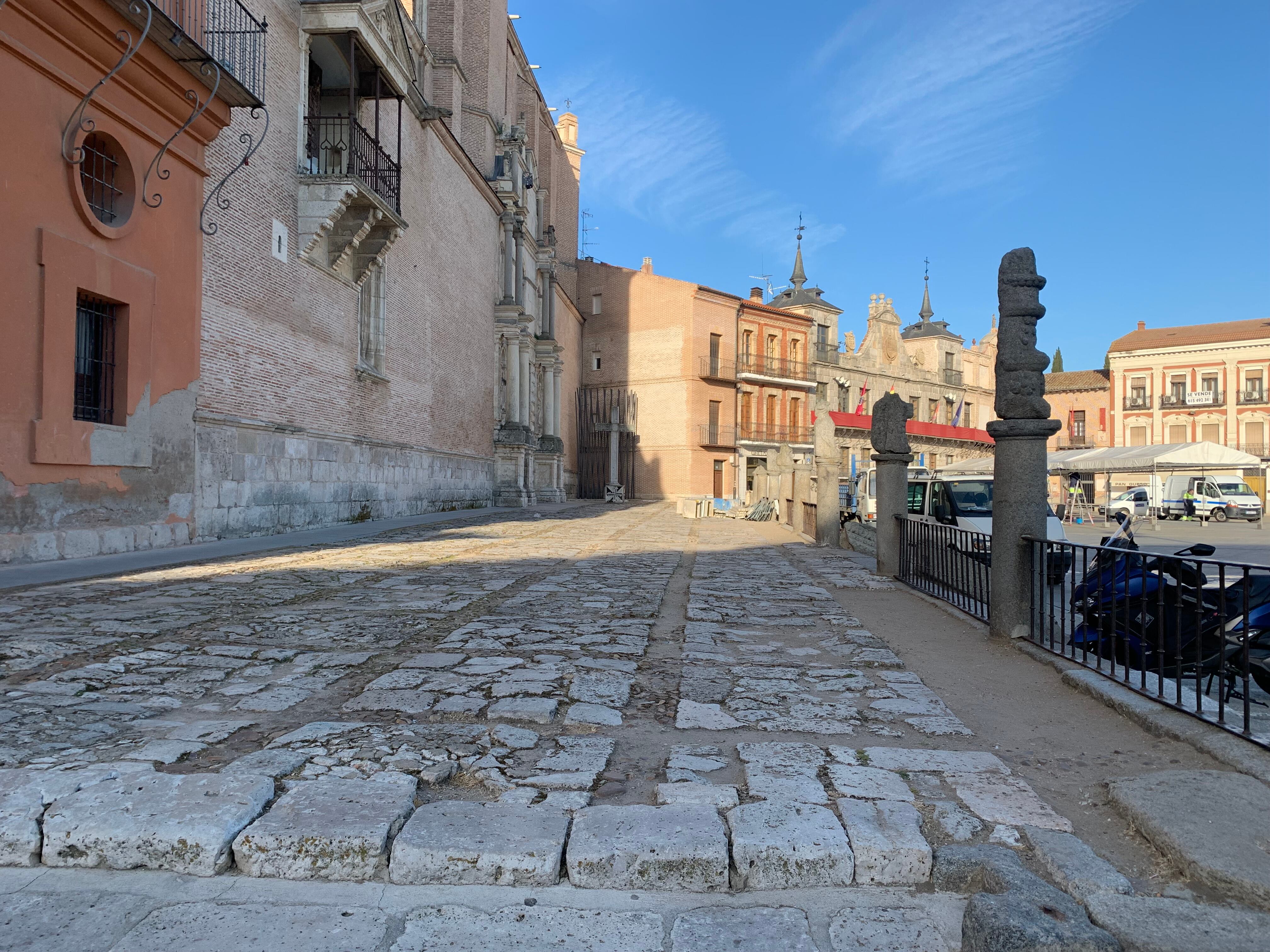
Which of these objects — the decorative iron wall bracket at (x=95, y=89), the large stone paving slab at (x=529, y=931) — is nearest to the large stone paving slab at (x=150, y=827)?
the large stone paving slab at (x=529, y=931)

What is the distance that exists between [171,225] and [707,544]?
901 cm

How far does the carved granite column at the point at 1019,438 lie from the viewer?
219 inches

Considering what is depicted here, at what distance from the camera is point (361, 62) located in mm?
16469

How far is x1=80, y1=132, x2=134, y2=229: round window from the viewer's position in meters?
9.14

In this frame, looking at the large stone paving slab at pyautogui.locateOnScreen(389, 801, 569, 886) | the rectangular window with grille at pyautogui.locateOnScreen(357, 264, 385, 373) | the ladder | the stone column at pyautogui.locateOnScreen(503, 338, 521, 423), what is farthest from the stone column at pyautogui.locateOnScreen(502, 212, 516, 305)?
the large stone paving slab at pyautogui.locateOnScreen(389, 801, 569, 886)

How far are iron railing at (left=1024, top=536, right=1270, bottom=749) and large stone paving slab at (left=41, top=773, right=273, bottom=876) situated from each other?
3.38 metres

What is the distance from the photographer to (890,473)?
32.2ft

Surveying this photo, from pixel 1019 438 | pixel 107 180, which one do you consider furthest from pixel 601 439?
pixel 1019 438

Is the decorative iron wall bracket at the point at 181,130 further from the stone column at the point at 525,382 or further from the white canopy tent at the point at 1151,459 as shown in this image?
the white canopy tent at the point at 1151,459

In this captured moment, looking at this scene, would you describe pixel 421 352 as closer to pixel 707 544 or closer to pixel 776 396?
pixel 707 544

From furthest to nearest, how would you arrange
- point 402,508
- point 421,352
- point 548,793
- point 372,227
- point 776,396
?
point 776,396 → point 421,352 → point 402,508 → point 372,227 → point 548,793

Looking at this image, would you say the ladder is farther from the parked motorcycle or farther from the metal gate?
the parked motorcycle

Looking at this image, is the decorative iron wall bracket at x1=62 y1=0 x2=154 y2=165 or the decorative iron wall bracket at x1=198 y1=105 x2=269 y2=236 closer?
the decorative iron wall bracket at x1=62 y1=0 x2=154 y2=165

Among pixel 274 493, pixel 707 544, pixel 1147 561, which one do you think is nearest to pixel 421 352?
pixel 274 493
